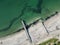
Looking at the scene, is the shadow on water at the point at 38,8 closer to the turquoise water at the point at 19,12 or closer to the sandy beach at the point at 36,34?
the turquoise water at the point at 19,12

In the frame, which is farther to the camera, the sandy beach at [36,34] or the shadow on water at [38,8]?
the shadow on water at [38,8]

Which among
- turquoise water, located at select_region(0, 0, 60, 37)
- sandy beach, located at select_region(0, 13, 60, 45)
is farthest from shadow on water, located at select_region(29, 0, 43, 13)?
sandy beach, located at select_region(0, 13, 60, 45)

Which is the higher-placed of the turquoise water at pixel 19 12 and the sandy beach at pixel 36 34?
the turquoise water at pixel 19 12

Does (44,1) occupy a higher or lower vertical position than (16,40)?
higher

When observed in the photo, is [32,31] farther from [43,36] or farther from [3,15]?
[3,15]

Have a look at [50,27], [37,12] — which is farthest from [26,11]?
[50,27]

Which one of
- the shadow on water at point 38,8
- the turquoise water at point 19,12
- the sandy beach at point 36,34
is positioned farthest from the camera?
the shadow on water at point 38,8

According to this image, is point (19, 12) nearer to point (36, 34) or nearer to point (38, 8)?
point (38, 8)

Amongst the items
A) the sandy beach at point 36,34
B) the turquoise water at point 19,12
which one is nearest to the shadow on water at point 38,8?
the turquoise water at point 19,12

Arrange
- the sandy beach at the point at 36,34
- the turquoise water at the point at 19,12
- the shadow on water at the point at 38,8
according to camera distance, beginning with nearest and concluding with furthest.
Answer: the sandy beach at the point at 36,34
the turquoise water at the point at 19,12
the shadow on water at the point at 38,8

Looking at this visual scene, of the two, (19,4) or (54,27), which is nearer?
(54,27)
